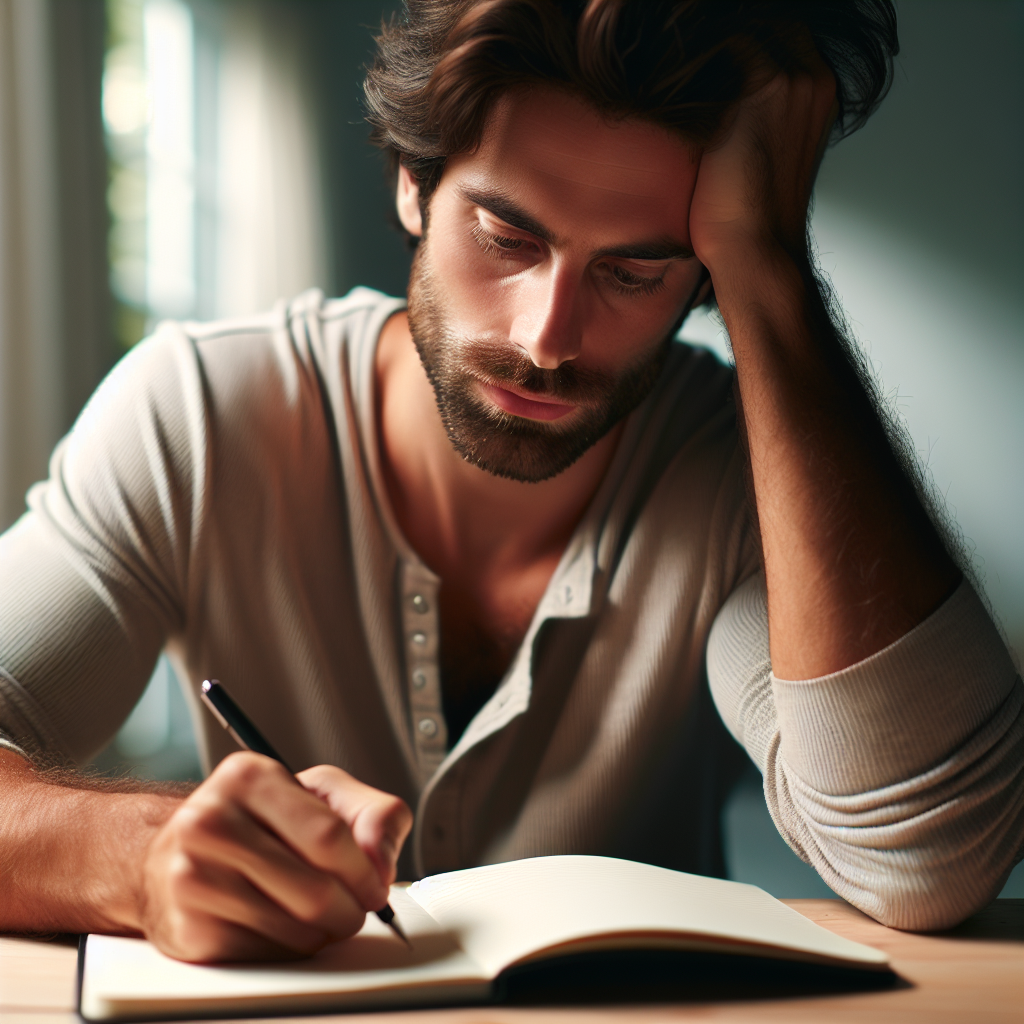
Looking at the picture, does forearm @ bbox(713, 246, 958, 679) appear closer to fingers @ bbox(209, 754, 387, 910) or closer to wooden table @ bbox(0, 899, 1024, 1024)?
wooden table @ bbox(0, 899, 1024, 1024)

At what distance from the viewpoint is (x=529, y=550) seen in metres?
1.19

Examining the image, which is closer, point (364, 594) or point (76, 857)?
point (76, 857)

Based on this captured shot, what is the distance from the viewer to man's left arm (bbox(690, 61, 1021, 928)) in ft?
2.32

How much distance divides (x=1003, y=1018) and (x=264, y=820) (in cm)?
42

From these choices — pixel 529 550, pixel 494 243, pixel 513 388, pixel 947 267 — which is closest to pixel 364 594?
pixel 529 550

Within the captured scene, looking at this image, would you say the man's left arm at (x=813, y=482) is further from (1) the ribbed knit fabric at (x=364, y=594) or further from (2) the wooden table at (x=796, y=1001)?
(1) the ribbed knit fabric at (x=364, y=594)

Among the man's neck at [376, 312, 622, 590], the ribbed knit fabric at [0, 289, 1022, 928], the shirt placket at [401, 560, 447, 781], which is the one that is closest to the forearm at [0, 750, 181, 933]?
the ribbed knit fabric at [0, 289, 1022, 928]

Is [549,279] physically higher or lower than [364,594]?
higher

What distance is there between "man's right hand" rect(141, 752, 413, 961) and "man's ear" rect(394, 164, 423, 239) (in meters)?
0.79

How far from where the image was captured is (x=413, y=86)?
1.00 m

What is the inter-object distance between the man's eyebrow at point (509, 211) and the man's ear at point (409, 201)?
0.21m

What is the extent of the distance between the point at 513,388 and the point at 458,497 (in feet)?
0.85

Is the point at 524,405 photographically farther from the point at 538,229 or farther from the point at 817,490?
the point at 817,490

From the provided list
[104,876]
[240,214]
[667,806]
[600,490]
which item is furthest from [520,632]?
[240,214]
